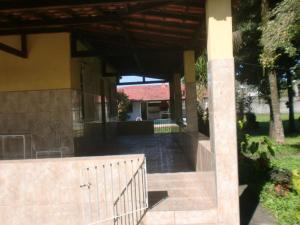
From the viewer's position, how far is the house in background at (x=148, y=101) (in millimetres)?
48344

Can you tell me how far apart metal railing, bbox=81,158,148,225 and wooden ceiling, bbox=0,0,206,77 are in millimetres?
2397

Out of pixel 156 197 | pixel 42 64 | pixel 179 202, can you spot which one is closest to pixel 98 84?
pixel 42 64

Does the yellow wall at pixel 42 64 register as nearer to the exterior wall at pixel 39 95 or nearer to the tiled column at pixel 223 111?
the exterior wall at pixel 39 95

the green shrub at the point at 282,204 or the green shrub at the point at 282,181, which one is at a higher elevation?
the green shrub at the point at 282,181

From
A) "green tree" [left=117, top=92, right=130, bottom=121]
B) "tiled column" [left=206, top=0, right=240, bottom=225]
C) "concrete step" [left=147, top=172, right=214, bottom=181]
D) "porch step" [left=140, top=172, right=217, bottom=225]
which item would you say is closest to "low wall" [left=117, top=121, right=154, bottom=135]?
"green tree" [left=117, top=92, right=130, bottom=121]

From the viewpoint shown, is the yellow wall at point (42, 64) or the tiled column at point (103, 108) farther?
the tiled column at point (103, 108)

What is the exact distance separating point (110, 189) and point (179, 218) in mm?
1055

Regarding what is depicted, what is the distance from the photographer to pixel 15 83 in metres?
10.6

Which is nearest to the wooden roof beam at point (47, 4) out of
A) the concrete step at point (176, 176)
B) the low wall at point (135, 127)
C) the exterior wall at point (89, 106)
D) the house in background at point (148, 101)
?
the concrete step at point (176, 176)

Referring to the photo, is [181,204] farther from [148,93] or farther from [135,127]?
[148,93]

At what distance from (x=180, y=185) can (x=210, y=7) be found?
127 inches

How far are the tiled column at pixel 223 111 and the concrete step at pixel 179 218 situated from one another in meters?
0.14

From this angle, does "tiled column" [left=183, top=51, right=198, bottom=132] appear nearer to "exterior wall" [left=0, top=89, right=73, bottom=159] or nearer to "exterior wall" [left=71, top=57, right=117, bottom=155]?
"exterior wall" [left=71, top=57, right=117, bottom=155]

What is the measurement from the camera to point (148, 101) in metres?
49.0
